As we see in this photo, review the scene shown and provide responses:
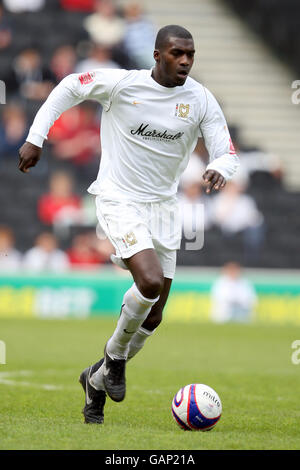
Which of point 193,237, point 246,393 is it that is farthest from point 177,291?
point 246,393

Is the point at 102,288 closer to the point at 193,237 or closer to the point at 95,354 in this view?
the point at 193,237

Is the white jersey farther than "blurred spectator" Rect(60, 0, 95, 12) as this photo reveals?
No

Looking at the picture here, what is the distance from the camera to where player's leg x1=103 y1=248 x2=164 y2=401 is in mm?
6070

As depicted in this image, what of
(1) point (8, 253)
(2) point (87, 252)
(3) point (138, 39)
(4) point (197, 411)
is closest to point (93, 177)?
(2) point (87, 252)

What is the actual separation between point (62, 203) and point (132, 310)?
11964mm

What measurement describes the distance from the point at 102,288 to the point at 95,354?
5882 mm

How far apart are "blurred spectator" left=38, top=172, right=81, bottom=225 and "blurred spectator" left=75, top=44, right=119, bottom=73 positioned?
2.35 m

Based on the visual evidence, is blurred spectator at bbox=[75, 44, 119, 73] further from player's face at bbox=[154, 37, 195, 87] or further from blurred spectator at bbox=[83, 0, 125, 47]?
player's face at bbox=[154, 37, 195, 87]

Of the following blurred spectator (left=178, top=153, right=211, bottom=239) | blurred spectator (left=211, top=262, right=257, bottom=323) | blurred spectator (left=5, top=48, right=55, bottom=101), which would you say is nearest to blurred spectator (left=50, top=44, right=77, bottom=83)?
blurred spectator (left=5, top=48, right=55, bottom=101)

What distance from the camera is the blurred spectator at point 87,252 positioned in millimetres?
17719

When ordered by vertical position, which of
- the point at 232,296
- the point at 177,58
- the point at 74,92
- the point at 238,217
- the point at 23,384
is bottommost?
the point at 232,296

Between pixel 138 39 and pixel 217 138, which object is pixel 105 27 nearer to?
pixel 138 39

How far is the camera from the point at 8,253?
17766 millimetres

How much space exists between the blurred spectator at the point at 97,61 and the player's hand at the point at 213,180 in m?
12.9
